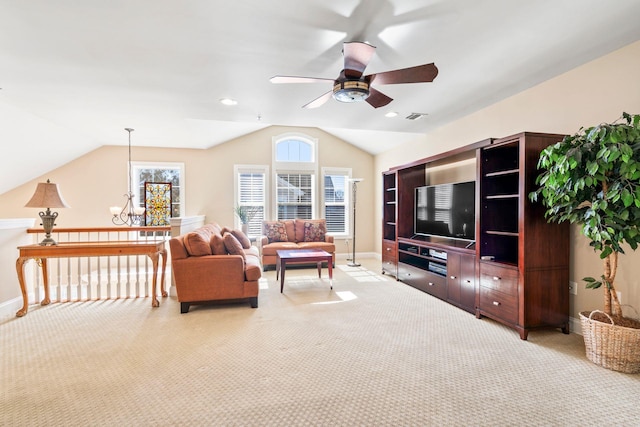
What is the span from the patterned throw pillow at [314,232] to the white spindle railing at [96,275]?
2650 mm

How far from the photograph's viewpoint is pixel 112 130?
17.0ft

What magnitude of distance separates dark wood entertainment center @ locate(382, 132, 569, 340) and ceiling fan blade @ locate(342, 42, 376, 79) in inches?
64.6

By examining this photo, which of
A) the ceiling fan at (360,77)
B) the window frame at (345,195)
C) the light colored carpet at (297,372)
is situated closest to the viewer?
the light colored carpet at (297,372)

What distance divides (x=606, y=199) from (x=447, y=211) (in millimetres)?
2033

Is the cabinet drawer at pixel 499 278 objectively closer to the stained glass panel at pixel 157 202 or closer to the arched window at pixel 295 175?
the arched window at pixel 295 175

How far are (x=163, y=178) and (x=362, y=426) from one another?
636 cm

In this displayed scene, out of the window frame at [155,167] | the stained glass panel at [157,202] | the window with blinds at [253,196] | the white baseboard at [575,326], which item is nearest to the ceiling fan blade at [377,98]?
the white baseboard at [575,326]

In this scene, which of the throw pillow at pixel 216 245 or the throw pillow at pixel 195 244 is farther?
the throw pillow at pixel 216 245

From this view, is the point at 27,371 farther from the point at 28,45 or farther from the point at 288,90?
the point at 288,90

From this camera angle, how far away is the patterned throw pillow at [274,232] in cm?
638

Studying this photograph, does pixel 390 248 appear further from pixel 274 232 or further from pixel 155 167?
pixel 155 167

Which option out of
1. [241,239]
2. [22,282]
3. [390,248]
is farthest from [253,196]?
[22,282]

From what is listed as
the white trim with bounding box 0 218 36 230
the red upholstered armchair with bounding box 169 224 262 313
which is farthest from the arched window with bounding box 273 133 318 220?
the white trim with bounding box 0 218 36 230

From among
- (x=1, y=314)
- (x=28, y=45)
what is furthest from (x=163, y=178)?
(x=28, y=45)
